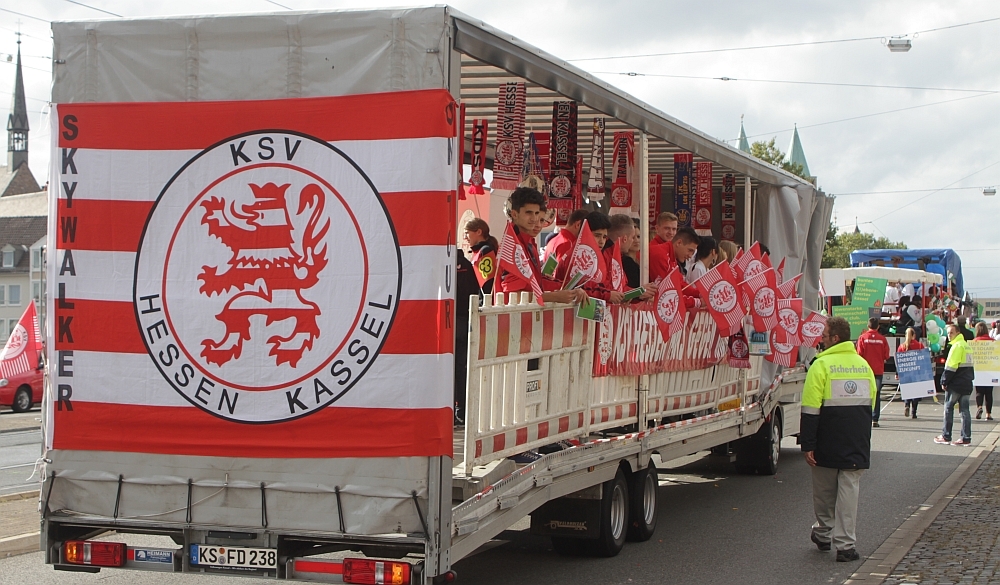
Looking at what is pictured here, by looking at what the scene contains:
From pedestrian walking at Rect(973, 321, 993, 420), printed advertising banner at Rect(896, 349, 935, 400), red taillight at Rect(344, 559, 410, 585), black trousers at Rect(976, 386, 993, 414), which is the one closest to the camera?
red taillight at Rect(344, 559, 410, 585)

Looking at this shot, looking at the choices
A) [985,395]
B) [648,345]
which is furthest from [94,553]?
[985,395]

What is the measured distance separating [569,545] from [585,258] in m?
2.28

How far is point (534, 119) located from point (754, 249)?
2803 millimetres

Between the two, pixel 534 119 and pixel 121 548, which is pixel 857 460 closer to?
pixel 534 119

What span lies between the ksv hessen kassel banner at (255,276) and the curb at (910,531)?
13.1ft

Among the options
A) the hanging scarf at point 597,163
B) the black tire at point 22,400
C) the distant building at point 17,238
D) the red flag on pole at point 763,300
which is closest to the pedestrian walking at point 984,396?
the red flag on pole at point 763,300

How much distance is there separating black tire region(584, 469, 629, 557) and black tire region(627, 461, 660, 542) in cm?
14

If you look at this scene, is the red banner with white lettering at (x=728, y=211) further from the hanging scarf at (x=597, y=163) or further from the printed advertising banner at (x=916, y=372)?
the printed advertising banner at (x=916, y=372)

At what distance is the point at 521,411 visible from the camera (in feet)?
22.4

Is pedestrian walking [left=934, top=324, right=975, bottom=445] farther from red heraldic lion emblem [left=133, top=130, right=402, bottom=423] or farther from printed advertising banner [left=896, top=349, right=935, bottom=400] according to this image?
red heraldic lion emblem [left=133, top=130, right=402, bottom=423]

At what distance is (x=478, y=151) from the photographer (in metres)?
10.2

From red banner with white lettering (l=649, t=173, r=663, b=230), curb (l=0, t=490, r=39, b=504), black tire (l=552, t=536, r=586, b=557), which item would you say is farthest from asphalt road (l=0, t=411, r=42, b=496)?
red banner with white lettering (l=649, t=173, r=663, b=230)

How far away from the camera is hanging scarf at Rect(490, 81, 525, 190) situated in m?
8.77

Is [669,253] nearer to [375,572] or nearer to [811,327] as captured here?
[811,327]
